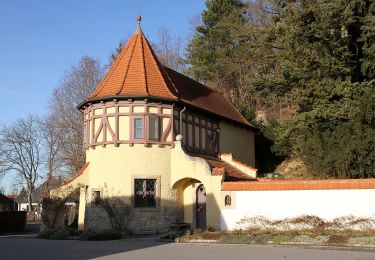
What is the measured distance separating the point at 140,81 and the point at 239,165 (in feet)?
26.1

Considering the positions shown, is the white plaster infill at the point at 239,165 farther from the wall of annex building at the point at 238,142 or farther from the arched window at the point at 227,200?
the arched window at the point at 227,200

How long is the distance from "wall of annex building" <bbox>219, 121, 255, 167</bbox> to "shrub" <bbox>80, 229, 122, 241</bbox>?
1097cm

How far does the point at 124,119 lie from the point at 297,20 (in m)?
11.2

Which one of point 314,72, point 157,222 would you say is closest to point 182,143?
point 157,222

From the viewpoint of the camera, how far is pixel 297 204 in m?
22.7

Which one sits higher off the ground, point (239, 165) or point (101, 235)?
point (239, 165)

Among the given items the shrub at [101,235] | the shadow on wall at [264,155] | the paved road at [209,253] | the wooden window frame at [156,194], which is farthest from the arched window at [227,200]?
the shadow on wall at [264,155]

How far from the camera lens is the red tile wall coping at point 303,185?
2167 cm

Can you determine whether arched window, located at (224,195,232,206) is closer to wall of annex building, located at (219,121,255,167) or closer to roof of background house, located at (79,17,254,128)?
roof of background house, located at (79,17,254,128)

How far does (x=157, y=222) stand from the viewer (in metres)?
25.7

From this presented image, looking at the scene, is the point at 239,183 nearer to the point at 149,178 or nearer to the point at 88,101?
the point at 149,178

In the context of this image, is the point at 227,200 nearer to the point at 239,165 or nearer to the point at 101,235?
the point at 101,235

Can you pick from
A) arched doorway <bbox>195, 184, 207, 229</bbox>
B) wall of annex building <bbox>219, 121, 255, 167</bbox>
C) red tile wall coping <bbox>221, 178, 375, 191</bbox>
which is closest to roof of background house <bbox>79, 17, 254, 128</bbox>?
wall of annex building <bbox>219, 121, 255, 167</bbox>

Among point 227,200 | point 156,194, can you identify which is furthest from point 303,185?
point 156,194
